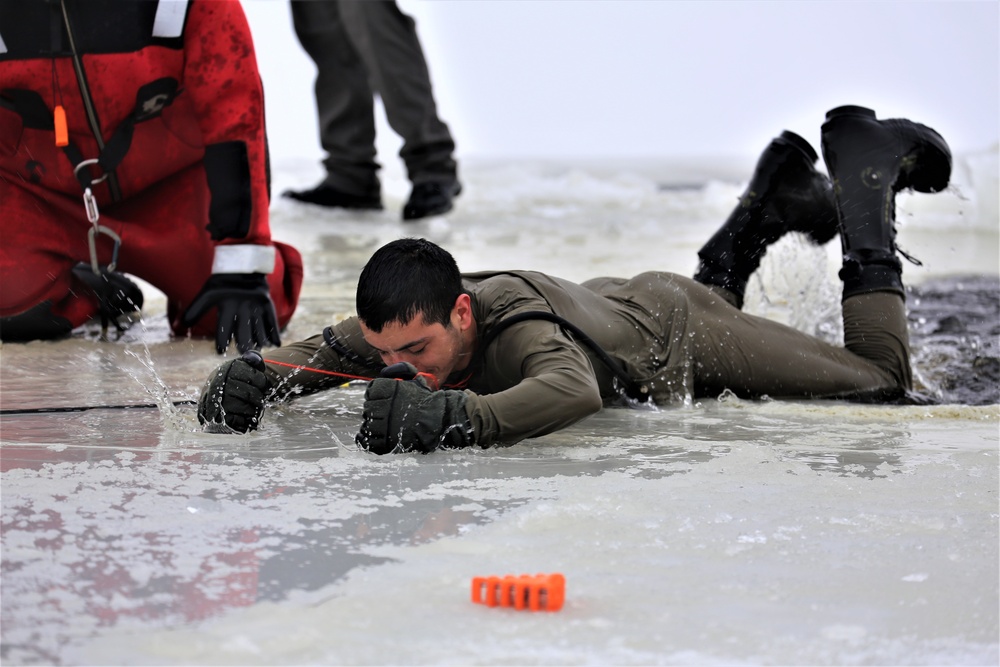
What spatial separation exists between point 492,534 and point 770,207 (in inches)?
82.0

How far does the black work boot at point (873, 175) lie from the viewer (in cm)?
337

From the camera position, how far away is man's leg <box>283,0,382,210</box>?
6836 mm

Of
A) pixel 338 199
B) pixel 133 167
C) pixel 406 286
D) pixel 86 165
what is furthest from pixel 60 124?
pixel 338 199

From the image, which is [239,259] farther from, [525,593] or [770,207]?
[525,593]

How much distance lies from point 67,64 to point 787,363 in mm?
2168

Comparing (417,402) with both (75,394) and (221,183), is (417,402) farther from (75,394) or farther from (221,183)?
(221,183)

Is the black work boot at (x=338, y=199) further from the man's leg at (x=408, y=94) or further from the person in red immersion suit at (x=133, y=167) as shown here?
the person in red immersion suit at (x=133, y=167)

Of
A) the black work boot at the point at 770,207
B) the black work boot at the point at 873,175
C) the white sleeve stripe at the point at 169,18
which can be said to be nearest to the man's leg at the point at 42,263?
the white sleeve stripe at the point at 169,18

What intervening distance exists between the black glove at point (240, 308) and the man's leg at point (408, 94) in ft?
10.9

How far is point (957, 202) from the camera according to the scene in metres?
8.52

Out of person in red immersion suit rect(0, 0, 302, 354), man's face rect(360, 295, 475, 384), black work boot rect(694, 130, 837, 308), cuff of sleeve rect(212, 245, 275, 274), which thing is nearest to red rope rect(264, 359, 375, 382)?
man's face rect(360, 295, 475, 384)

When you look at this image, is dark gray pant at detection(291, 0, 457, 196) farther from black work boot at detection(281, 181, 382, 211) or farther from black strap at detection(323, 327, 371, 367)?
black strap at detection(323, 327, 371, 367)

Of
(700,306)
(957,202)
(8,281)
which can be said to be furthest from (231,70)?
(957,202)

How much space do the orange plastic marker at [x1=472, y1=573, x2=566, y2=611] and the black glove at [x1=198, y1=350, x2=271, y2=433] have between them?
1.07 metres
